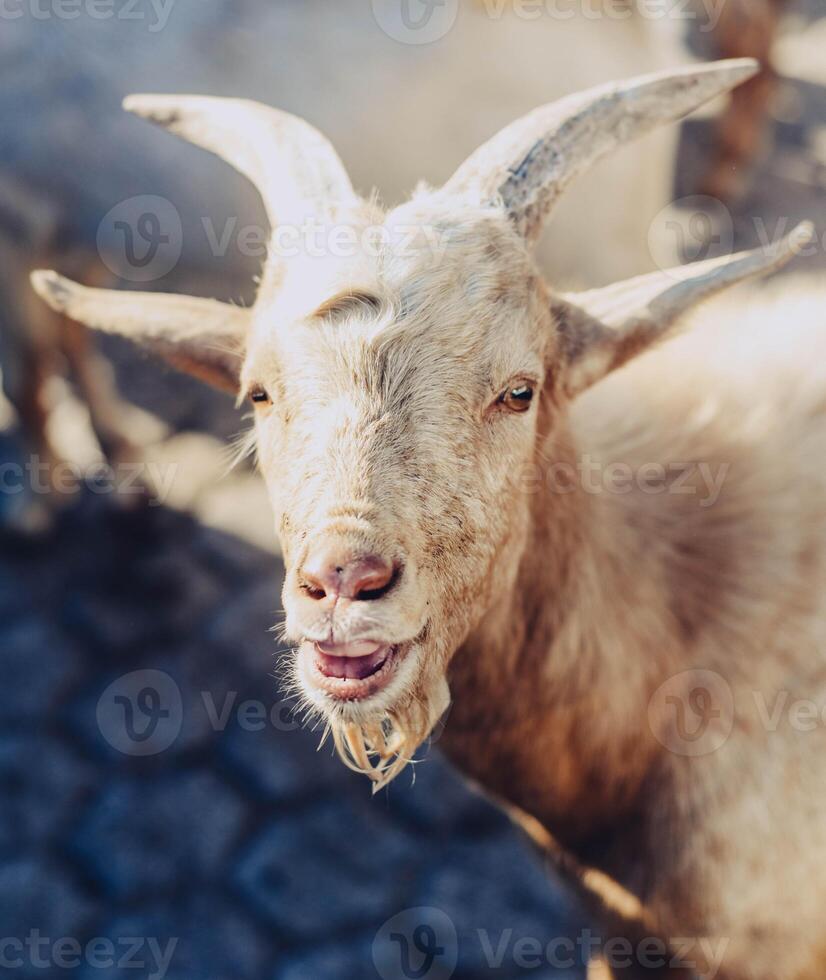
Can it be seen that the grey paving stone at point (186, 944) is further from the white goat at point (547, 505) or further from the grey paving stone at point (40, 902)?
the white goat at point (547, 505)

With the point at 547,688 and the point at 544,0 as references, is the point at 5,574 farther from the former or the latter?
the point at 544,0

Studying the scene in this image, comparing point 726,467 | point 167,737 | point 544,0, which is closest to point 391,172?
point 544,0

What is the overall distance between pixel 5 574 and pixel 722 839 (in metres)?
3.61

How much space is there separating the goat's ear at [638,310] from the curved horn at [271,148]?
61cm

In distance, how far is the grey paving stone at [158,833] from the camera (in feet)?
12.1

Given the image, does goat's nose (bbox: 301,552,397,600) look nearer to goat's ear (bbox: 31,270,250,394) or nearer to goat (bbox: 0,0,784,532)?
goat's ear (bbox: 31,270,250,394)

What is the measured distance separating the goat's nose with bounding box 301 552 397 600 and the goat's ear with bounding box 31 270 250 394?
907 millimetres

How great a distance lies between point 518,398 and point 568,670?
0.82 m

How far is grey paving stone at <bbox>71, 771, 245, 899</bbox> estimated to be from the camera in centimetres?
369

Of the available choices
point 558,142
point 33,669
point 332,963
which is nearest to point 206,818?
point 332,963

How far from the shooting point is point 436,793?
3926 millimetres

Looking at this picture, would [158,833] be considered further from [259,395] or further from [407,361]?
[407,361]

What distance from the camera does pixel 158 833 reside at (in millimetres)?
3812

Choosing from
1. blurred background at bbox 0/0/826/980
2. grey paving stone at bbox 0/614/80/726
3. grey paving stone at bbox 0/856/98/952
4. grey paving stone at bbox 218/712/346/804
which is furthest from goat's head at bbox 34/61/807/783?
grey paving stone at bbox 0/614/80/726
